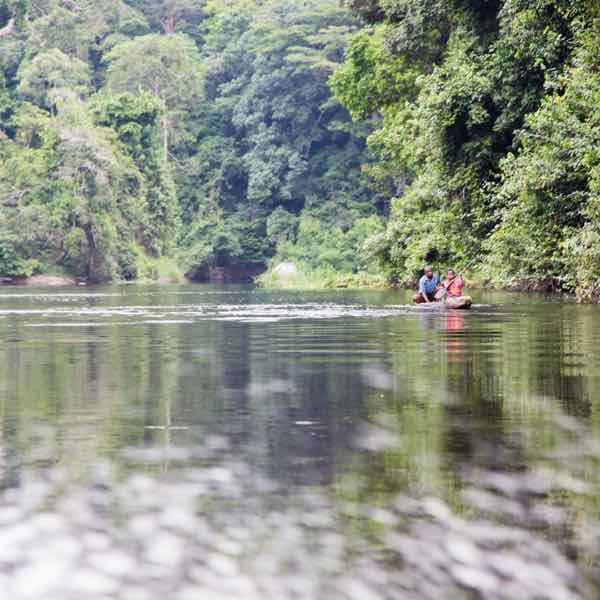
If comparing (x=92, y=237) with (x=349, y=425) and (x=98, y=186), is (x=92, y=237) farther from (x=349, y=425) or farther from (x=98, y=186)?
(x=349, y=425)

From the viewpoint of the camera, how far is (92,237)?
3430 inches

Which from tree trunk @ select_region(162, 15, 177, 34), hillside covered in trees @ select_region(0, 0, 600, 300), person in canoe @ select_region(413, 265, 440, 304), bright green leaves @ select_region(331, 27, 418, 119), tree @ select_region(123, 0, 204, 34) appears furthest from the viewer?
tree trunk @ select_region(162, 15, 177, 34)

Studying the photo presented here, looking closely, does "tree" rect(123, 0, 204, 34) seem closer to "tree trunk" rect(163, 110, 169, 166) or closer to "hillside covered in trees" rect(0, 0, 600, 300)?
"hillside covered in trees" rect(0, 0, 600, 300)

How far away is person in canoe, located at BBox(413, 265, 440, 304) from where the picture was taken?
105 feet

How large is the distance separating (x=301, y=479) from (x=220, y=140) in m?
99.5

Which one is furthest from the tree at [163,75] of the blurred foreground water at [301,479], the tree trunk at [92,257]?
the blurred foreground water at [301,479]

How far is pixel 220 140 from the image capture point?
105 meters

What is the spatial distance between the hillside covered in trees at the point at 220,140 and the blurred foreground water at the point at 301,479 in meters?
30.0

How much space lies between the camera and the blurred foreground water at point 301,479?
5.09 metres

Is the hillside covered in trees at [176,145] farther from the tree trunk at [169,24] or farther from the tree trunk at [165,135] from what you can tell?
the tree trunk at [169,24]

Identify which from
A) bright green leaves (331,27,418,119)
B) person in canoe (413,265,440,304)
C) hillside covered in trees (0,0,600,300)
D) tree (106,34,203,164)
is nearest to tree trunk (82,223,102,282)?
hillside covered in trees (0,0,600,300)

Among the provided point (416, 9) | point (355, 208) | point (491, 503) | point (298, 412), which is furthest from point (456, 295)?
point (355, 208)

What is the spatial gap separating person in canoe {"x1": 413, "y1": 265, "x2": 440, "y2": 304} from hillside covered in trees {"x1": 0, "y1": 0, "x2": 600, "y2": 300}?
30.2ft

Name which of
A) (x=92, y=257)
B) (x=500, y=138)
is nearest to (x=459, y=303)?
(x=500, y=138)
